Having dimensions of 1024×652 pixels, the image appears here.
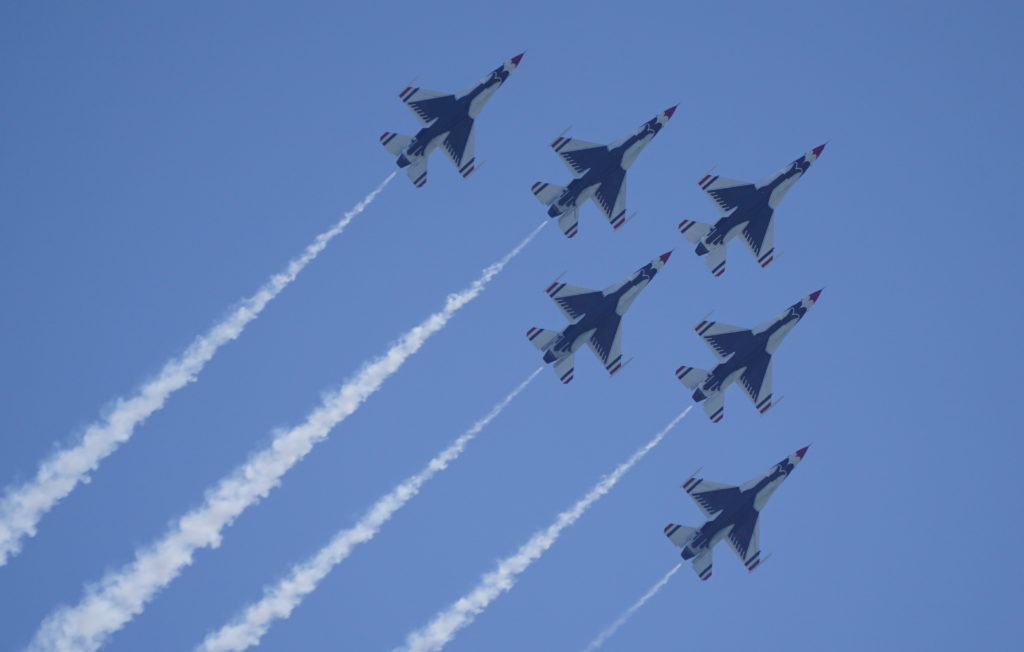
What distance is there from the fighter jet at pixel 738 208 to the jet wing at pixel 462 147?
46.5 ft

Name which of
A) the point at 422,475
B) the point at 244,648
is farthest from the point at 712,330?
the point at 244,648

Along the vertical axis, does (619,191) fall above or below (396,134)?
below

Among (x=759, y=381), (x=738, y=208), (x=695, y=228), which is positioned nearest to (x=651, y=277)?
(x=695, y=228)

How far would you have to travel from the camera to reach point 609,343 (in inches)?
4136

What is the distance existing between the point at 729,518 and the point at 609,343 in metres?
13.4

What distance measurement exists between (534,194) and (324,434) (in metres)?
20.1

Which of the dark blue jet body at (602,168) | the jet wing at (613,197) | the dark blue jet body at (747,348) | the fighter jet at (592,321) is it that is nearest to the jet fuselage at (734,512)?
the dark blue jet body at (747,348)

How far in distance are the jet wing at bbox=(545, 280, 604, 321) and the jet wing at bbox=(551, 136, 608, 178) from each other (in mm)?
7339

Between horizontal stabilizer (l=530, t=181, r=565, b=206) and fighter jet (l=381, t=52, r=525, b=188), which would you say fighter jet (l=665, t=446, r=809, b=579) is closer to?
horizontal stabilizer (l=530, t=181, r=565, b=206)

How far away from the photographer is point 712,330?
105 metres

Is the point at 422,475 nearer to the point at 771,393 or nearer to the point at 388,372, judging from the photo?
the point at 388,372

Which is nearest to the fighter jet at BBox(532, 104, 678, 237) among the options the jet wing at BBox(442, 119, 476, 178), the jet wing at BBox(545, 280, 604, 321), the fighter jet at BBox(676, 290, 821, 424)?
the jet wing at BBox(545, 280, 604, 321)

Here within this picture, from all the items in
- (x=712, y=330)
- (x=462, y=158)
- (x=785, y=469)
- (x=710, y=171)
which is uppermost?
(x=462, y=158)

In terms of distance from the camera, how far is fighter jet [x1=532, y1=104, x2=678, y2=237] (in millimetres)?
104125
